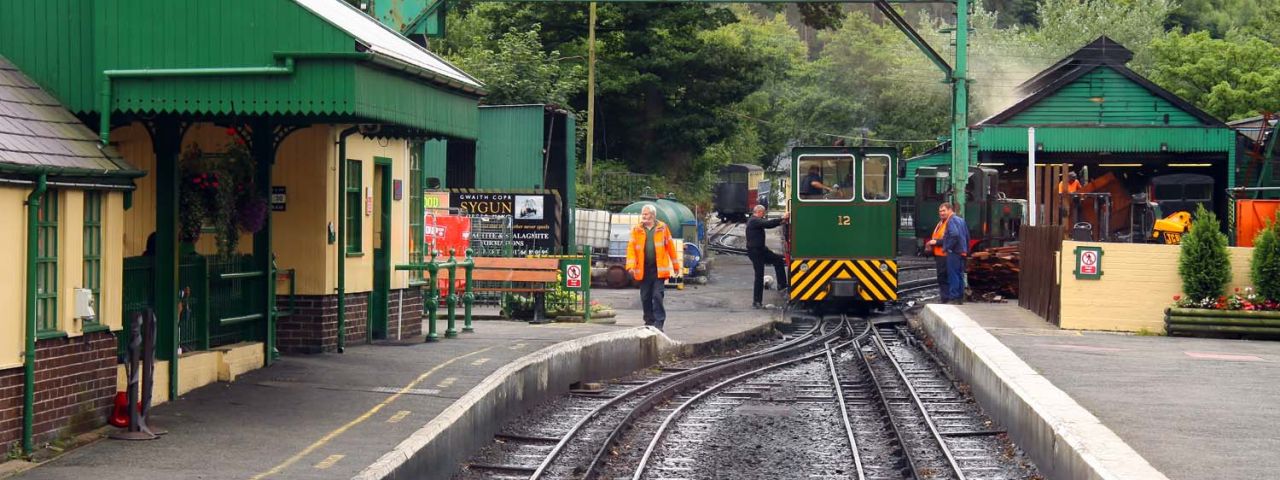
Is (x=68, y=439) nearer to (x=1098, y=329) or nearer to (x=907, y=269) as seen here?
(x=1098, y=329)

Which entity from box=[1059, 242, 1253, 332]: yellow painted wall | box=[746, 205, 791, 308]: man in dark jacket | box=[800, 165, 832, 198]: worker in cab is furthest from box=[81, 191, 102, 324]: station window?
box=[800, 165, 832, 198]: worker in cab

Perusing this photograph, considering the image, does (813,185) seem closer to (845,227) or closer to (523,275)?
(845,227)

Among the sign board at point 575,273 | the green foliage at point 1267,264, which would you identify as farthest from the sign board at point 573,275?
the green foliage at point 1267,264

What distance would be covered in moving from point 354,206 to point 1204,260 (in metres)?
9.78

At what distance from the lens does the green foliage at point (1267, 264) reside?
56.3 ft

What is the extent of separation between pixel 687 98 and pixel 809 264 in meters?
21.7

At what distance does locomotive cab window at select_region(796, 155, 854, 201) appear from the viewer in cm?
2448

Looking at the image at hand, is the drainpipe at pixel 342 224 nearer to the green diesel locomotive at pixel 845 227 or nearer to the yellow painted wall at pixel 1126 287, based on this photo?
the yellow painted wall at pixel 1126 287

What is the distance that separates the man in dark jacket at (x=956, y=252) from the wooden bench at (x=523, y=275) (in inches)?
239

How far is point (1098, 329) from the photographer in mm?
18328

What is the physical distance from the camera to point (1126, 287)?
715 inches

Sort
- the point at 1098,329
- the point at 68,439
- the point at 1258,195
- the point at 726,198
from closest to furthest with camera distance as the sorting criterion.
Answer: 1. the point at 68,439
2. the point at 1098,329
3. the point at 1258,195
4. the point at 726,198

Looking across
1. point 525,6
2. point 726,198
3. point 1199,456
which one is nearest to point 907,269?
point 525,6

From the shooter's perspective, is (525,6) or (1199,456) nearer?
(1199,456)
